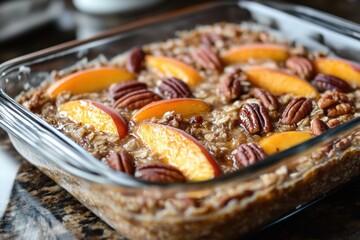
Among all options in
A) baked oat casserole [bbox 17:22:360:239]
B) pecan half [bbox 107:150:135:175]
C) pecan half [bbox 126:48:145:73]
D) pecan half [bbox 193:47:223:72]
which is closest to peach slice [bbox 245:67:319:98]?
baked oat casserole [bbox 17:22:360:239]

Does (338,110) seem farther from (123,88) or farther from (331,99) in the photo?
(123,88)

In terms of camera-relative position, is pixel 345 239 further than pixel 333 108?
No

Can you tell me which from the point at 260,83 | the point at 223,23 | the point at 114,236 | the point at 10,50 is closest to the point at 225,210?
the point at 114,236

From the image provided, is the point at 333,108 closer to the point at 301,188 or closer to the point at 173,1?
the point at 301,188

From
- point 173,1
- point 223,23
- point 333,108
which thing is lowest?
point 333,108

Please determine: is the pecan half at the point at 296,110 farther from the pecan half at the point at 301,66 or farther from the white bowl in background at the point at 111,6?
the white bowl in background at the point at 111,6
